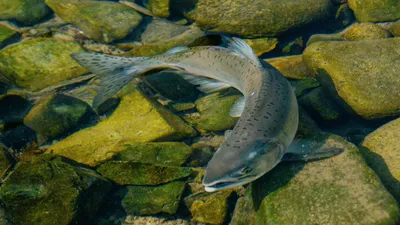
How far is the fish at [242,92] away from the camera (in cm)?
344

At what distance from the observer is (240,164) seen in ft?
11.1

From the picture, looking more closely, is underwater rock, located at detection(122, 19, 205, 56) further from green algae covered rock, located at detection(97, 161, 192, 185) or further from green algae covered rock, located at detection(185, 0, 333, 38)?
green algae covered rock, located at detection(97, 161, 192, 185)

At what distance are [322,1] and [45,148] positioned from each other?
5.81 metres

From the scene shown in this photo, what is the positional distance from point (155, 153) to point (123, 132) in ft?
2.13

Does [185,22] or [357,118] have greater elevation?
[185,22]

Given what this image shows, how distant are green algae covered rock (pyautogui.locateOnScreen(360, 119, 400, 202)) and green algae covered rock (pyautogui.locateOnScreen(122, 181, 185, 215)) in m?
2.34

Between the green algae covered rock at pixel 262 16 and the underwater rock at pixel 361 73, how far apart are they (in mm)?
1327

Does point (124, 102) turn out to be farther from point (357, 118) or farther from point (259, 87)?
point (357, 118)

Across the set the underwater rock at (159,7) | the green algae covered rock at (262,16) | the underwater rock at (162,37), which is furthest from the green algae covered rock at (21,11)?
the green algae covered rock at (262,16)

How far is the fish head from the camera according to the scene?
3.30 meters

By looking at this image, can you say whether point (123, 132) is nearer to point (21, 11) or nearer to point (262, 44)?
point (262, 44)

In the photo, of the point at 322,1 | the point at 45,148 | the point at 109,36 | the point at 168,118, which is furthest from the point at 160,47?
the point at 322,1

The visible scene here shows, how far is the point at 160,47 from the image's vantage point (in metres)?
6.60

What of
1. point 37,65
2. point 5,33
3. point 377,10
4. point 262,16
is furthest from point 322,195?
point 5,33
